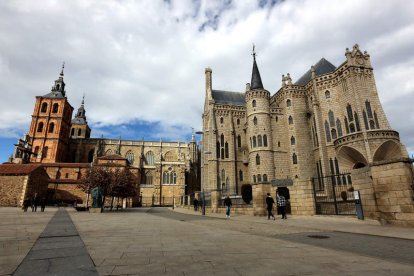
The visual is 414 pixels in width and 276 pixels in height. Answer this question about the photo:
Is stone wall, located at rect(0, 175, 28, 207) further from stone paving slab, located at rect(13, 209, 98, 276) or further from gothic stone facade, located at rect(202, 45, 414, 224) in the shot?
stone paving slab, located at rect(13, 209, 98, 276)

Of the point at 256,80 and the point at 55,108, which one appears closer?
the point at 256,80

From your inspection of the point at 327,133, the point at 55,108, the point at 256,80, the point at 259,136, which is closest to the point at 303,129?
the point at 327,133

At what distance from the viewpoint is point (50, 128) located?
5531 centimetres

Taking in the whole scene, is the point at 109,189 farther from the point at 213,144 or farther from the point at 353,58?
the point at 353,58

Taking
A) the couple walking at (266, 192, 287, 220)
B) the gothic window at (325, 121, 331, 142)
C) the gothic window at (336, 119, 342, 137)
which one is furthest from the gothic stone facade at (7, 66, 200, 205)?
the couple walking at (266, 192, 287, 220)

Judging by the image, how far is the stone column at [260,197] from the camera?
16.5 m

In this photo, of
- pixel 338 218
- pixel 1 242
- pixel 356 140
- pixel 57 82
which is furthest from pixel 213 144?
pixel 57 82

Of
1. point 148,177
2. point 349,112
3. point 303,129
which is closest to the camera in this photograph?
point 349,112

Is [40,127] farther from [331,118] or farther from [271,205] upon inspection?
[331,118]

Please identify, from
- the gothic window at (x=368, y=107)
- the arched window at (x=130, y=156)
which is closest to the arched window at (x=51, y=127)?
the arched window at (x=130, y=156)

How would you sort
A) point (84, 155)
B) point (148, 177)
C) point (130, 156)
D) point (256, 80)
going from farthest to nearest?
point (130, 156) → point (84, 155) → point (148, 177) → point (256, 80)

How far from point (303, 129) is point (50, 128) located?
Result: 56.3 metres

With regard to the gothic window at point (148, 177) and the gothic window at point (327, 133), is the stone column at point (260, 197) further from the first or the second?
the gothic window at point (148, 177)

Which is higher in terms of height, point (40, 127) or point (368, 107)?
point (40, 127)
